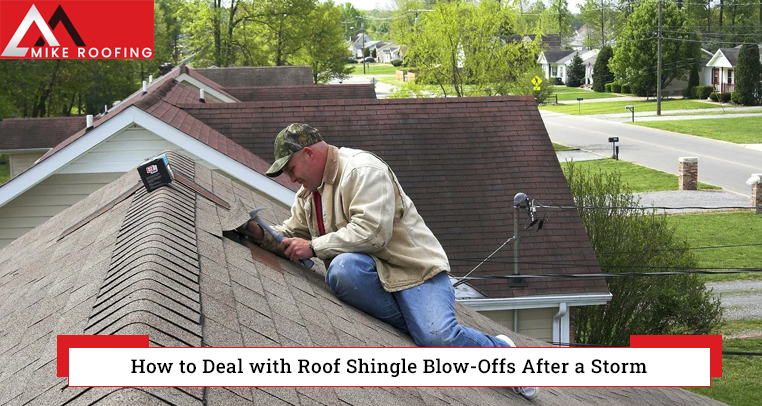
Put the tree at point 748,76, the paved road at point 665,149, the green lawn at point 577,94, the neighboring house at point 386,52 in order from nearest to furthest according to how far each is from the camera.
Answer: the paved road at point 665,149
the tree at point 748,76
the green lawn at point 577,94
the neighboring house at point 386,52

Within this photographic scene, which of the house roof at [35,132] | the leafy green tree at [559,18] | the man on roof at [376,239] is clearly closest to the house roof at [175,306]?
the man on roof at [376,239]

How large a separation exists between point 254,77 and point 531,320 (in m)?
25.0

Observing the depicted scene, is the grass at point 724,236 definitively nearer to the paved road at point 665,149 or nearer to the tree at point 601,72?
the paved road at point 665,149

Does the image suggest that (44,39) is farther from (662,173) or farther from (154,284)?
(154,284)

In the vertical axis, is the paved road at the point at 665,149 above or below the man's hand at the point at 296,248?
below

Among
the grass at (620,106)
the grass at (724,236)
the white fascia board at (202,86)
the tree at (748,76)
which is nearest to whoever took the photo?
the white fascia board at (202,86)

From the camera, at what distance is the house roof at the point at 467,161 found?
Result: 47.0 ft

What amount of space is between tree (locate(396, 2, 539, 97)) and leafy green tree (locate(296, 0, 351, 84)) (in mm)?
19690

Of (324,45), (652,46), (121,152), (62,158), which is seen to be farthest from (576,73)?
(62,158)

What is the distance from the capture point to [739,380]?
21531 millimetres

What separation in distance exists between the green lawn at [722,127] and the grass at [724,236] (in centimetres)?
1899

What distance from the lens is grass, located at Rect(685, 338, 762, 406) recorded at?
792 inches

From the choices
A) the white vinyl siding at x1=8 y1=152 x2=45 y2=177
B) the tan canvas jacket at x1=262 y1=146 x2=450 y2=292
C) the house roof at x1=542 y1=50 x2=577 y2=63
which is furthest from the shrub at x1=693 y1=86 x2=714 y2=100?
the tan canvas jacket at x1=262 y1=146 x2=450 y2=292

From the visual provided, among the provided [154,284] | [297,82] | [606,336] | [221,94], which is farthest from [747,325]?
[154,284]
